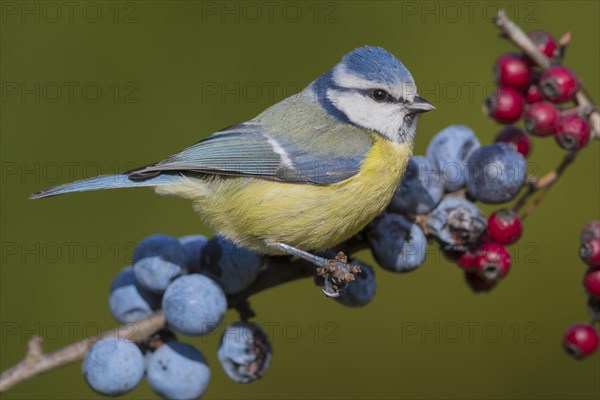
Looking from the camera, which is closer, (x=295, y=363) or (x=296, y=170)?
(x=296, y=170)

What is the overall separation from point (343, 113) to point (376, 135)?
0.36 feet

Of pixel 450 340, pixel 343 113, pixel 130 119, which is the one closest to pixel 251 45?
pixel 130 119

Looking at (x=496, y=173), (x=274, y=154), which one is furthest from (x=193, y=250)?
(x=496, y=173)

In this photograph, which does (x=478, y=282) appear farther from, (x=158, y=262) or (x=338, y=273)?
(x=158, y=262)

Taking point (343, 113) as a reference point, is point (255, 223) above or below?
below

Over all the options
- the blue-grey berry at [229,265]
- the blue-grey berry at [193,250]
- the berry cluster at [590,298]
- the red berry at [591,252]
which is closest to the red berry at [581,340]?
the berry cluster at [590,298]

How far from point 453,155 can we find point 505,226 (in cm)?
21

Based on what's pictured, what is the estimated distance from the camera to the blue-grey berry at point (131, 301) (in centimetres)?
180

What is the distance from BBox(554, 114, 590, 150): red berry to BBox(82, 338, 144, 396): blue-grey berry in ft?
3.37

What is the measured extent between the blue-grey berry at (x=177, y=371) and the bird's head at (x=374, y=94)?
723mm

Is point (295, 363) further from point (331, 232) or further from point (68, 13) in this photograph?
point (68, 13)

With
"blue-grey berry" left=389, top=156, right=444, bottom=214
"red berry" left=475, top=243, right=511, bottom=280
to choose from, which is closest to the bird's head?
"blue-grey berry" left=389, top=156, right=444, bottom=214

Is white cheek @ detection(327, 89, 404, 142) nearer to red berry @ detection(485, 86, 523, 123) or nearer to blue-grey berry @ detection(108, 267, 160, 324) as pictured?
red berry @ detection(485, 86, 523, 123)

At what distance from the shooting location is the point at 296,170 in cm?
195
